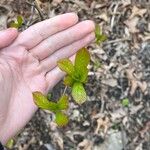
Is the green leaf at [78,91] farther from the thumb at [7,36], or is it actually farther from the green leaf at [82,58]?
the thumb at [7,36]

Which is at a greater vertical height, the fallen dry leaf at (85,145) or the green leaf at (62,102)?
the green leaf at (62,102)

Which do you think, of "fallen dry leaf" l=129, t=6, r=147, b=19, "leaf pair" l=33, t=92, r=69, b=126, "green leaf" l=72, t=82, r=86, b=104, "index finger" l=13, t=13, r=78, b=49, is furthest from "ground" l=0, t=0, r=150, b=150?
"green leaf" l=72, t=82, r=86, b=104

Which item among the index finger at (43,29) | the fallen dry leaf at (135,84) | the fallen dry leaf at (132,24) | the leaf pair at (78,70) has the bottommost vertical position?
the fallen dry leaf at (135,84)

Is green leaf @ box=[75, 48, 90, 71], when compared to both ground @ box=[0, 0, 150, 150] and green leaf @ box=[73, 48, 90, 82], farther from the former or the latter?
ground @ box=[0, 0, 150, 150]

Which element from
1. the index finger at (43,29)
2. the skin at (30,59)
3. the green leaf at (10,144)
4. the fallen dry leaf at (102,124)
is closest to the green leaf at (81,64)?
the skin at (30,59)

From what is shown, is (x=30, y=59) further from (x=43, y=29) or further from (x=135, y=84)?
(x=135, y=84)

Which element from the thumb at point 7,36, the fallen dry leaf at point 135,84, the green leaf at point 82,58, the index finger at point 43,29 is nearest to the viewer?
the green leaf at point 82,58

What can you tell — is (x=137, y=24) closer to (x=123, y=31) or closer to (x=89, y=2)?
(x=123, y=31)
